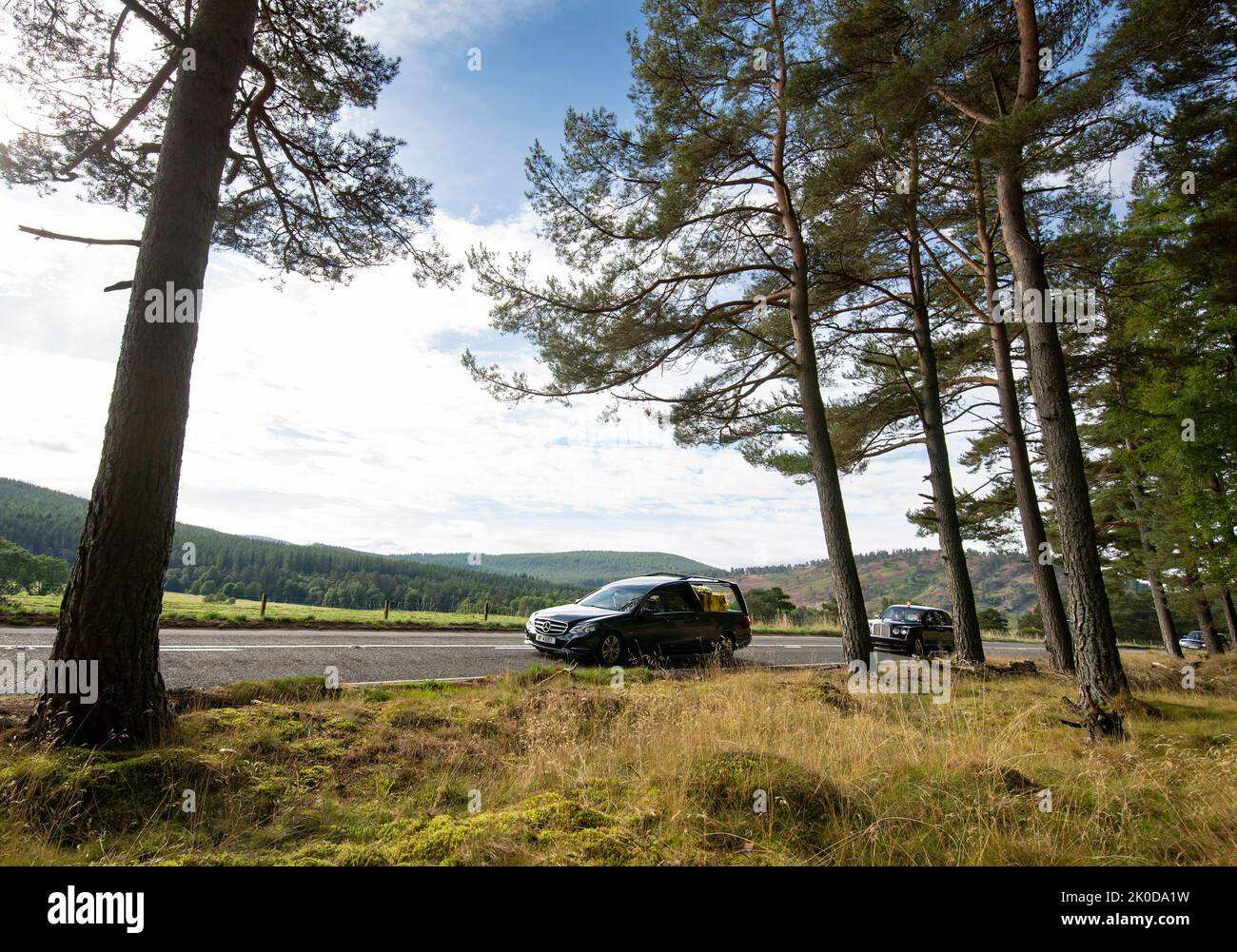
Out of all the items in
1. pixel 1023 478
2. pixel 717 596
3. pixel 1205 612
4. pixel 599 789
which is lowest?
pixel 1205 612

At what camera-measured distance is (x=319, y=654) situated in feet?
31.8

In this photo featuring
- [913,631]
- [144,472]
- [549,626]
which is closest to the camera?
[144,472]

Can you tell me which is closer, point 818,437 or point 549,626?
point 818,437

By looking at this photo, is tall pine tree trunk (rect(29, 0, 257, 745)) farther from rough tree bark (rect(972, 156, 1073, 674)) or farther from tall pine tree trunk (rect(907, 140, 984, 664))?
rough tree bark (rect(972, 156, 1073, 674))

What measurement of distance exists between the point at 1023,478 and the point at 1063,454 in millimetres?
6223

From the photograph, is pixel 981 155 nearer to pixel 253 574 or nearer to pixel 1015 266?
pixel 1015 266

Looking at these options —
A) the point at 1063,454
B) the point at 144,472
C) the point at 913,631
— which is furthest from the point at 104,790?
the point at 913,631

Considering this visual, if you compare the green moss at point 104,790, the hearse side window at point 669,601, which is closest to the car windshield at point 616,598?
the hearse side window at point 669,601

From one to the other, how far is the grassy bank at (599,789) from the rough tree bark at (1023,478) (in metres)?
6.00

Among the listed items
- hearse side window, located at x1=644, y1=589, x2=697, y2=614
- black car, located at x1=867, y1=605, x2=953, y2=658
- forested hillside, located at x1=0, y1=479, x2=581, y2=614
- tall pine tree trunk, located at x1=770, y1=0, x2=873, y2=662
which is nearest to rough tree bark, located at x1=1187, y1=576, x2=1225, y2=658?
black car, located at x1=867, y1=605, x2=953, y2=658

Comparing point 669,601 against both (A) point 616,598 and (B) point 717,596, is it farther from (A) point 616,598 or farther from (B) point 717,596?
(B) point 717,596

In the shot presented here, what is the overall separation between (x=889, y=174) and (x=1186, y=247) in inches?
229

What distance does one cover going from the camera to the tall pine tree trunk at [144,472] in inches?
159

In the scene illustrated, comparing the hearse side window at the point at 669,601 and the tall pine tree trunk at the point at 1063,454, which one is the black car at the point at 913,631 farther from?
the tall pine tree trunk at the point at 1063,454
